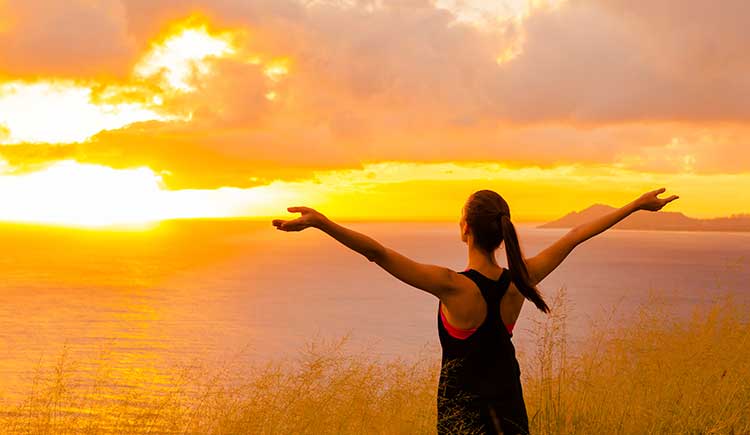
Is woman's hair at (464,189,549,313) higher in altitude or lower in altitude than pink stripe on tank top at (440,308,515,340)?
higher

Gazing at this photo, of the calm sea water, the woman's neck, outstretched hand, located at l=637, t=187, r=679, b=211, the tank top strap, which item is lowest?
the calm sea water

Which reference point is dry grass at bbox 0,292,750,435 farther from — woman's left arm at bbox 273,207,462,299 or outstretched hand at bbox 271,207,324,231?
outstretched hand at bbox 271,207,324,231

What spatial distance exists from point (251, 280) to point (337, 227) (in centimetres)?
9537

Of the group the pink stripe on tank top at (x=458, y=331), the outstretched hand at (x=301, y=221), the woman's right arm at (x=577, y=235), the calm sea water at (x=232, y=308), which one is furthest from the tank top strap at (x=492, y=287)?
the calm sea water at (x=232, y=308)

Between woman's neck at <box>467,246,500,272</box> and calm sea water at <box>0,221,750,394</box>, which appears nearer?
woman's neck at <box>467,246,500,272</box>

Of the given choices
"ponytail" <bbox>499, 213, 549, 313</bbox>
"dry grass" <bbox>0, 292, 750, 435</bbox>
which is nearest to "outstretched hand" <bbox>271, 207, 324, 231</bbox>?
"ponytail" <bbox>499, 213, 549, 313</bbox>

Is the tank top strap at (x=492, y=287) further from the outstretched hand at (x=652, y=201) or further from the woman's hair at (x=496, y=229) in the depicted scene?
the outstretched hand at (x=652, y=201)

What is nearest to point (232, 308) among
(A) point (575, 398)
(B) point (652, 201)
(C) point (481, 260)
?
(A) point (575, 398)

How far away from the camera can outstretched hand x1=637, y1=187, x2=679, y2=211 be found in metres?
4.58

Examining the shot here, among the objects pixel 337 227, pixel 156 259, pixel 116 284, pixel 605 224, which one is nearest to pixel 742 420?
pixel 605 224

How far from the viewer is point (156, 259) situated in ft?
455

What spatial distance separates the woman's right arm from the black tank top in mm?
401

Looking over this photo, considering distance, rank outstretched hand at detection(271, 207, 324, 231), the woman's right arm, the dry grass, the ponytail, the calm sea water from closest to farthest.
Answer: outstretched hand at detection(271, 207, 324, 231), the ponytail, the woman's right arm, the dry grass, the calm sea water

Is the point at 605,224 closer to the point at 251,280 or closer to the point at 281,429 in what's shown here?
the point at 281,429
